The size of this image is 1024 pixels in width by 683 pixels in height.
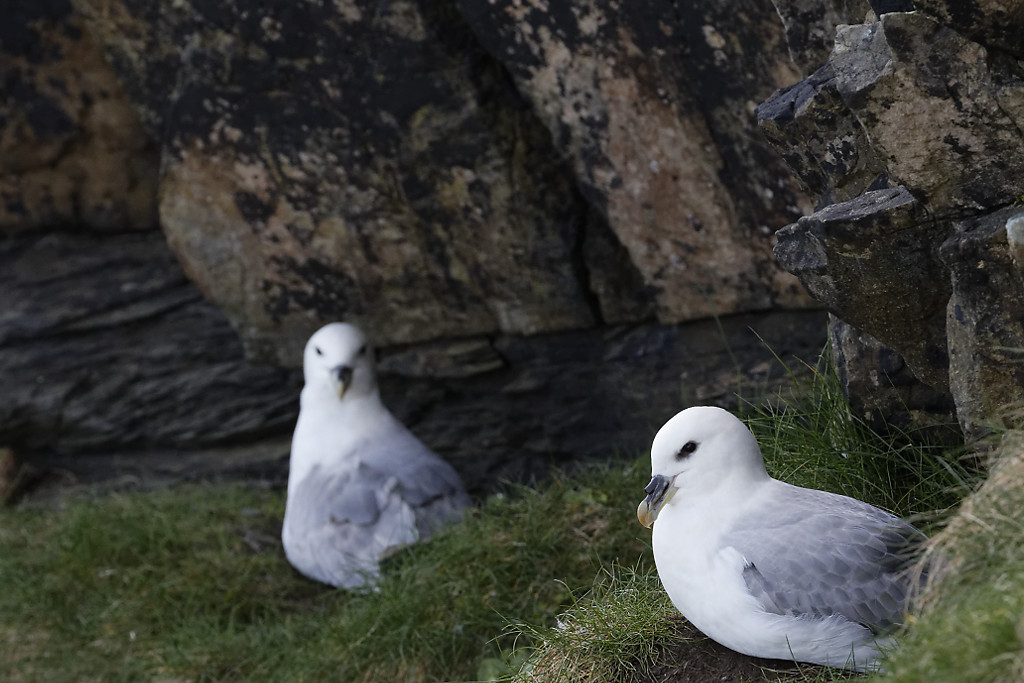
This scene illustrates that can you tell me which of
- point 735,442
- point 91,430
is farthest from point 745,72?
point 91,430

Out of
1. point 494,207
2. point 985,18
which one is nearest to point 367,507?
point 494,207

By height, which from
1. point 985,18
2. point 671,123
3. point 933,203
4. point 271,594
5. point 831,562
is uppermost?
point 985,18

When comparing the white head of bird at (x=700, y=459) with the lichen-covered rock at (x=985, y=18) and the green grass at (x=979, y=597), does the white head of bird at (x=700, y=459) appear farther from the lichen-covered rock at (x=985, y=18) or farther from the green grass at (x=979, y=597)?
the lichen-covered rock at (x=985, y=18)

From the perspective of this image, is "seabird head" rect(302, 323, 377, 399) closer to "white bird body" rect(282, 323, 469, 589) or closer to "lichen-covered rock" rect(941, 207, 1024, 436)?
"white bird body" rect(282, 323, 469, 589)

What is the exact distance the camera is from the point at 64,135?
4914 mm

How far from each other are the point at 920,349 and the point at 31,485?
165 inches

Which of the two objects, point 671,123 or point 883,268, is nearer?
point 883,268

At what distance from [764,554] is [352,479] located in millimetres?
2112

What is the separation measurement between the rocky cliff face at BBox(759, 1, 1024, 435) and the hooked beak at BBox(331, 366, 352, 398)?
2.18 metres

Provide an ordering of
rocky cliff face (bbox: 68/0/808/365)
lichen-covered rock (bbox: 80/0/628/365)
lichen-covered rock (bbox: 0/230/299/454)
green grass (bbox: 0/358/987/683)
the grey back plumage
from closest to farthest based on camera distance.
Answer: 1. green grass (bbox: 0/358/987/683)
2. rocky cliff face (bbox: 68/0/808/365)
3. the grey back plumage
4. lichen-covered rock (bbox: 80/0/628/365)
5. lichen-covered rock (bbox: 0/230/299/454)

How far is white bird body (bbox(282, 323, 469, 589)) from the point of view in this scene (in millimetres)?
3871

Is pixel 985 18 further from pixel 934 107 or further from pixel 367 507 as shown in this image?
pixel 367 507

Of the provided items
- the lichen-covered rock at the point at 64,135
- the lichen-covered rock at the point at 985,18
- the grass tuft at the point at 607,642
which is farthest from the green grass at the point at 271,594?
the lichen-covered rock at the point at 985,18

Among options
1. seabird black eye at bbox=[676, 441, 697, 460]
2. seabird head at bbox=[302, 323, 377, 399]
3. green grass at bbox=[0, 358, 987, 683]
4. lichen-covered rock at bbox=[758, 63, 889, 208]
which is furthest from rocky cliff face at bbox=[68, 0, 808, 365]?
seabird black eye at bbox=[676, 441, 697, 460]
